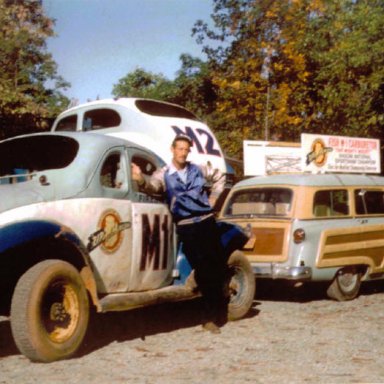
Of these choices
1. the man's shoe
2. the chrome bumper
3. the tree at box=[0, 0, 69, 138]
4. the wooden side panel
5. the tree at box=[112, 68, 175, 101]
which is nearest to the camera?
the man's shoe

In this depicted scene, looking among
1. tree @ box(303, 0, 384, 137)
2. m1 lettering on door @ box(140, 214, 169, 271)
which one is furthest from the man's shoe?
tree @ box(303, 0, 384, 137)

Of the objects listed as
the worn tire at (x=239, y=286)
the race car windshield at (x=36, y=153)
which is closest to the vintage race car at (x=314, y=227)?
the worn tire at (x=239, y=286)

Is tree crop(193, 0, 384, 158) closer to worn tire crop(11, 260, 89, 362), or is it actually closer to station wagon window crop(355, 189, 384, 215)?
station wagon window crop(355, 189, 384, 215)

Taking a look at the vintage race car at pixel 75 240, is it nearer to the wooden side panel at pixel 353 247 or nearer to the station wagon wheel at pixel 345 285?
the wooden side panel at pixel 353 247

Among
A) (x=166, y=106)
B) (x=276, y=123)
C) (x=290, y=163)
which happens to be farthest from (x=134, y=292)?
(x=276, y=123)

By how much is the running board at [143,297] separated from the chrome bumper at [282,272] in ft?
6.95

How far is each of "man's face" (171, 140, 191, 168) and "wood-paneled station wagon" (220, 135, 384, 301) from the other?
2.34 metres

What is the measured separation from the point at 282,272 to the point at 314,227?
0.77 m

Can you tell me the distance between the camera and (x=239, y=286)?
826cm

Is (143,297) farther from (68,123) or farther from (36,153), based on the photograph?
(68,123)

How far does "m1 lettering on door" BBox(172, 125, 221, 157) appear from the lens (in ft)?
40.5

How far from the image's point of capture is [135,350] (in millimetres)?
6289

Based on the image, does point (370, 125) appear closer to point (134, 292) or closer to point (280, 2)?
point (280, 2)

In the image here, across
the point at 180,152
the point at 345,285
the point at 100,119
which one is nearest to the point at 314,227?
the point at 345,285
